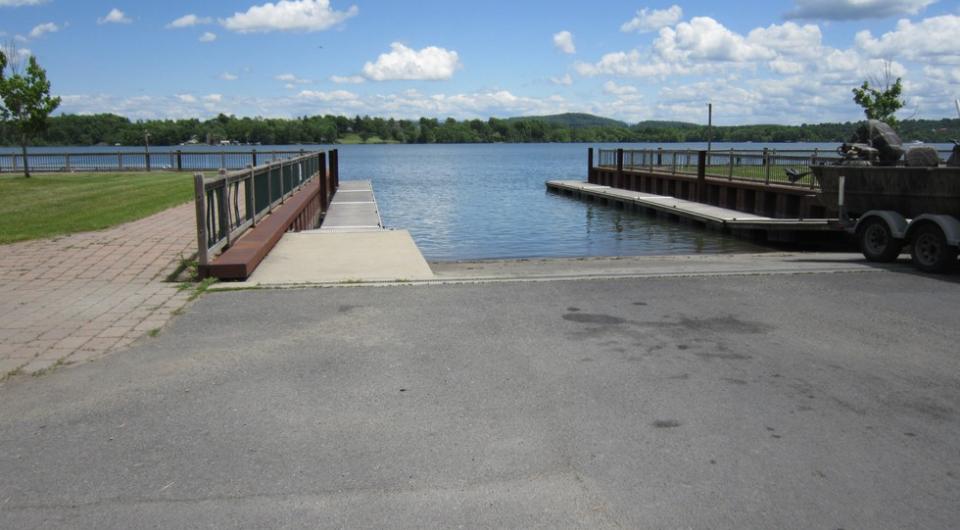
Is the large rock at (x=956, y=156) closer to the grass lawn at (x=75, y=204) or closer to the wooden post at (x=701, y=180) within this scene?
the grass lawn at (x=75, y=204)

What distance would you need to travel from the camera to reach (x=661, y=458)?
450cm

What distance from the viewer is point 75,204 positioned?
2061 cm

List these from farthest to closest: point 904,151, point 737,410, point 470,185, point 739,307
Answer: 1. point 470,185
2. point 904,151
3. point 739,307
4. point 737,410

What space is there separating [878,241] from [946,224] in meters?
1.48

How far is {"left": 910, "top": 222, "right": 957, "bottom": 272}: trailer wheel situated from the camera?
10.8m

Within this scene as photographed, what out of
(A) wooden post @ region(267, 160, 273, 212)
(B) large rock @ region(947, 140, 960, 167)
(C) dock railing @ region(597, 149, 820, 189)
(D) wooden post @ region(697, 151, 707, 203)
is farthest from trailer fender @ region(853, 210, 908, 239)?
(D) wooden post @ region(697, 151, 707, 203)

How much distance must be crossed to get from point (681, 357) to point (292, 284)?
16.5 ft

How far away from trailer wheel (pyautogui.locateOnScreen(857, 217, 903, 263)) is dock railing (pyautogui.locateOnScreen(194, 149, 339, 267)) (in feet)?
31.1

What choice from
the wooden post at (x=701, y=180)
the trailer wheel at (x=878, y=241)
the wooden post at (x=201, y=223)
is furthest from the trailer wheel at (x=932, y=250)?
the wooden post at (x=701, y=180)

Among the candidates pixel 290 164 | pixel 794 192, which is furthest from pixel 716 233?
pixel 290 164

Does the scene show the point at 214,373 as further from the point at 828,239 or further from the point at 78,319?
the point at 828,239

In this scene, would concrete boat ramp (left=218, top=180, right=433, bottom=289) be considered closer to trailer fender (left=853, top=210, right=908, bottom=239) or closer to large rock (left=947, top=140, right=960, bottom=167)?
trailer fender (left=853, top=210, right=908, bottom=239)

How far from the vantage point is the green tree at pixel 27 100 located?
33.2 meters

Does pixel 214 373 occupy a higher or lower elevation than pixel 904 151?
lower
